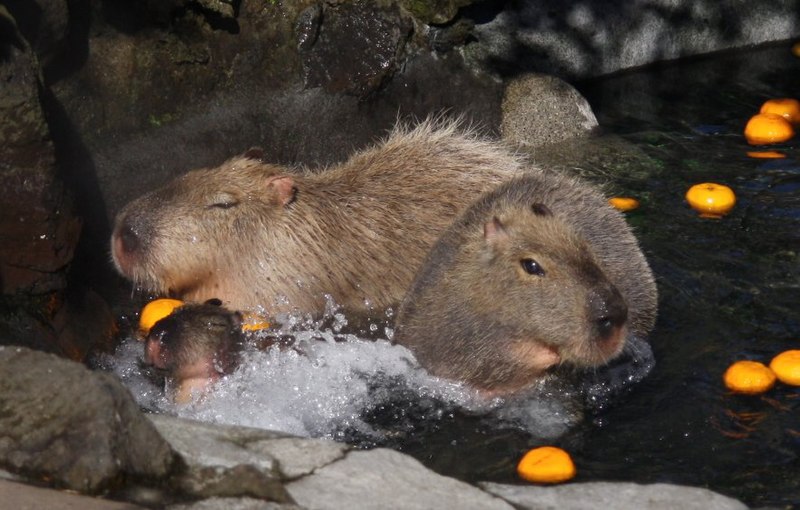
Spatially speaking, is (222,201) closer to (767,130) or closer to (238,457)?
(238,457)

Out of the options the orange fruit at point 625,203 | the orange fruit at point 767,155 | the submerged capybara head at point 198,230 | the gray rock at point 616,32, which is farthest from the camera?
the gray rock at point 616,32

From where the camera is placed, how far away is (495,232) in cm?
520

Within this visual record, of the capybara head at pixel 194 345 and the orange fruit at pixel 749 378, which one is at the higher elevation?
the orange fruit at pixel 749 378

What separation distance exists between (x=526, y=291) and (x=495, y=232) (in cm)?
36

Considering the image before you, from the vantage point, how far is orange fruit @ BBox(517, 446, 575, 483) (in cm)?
455

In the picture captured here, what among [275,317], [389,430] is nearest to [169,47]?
[275,317]

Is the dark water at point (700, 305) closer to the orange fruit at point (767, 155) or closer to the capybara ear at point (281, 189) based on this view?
the orange fruit at point (767, 155)

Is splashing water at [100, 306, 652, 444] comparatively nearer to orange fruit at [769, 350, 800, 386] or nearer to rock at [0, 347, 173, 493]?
orange fruit at [769, 350, 800, 386]

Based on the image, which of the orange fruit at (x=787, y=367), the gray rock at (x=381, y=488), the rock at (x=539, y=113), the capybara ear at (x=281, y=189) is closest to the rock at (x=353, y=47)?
the rock at (x=539, y=113)

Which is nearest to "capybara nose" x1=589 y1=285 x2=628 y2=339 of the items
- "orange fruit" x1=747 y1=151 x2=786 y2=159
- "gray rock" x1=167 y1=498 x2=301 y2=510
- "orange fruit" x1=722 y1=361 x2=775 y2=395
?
"orange fruit" x1=722 y1=361 x2=775 y2=395

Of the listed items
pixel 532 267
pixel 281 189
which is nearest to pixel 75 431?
pixel 532 267

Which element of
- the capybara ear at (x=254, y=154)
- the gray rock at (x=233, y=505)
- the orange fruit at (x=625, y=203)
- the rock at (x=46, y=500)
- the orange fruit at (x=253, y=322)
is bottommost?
the orange fruit at (x=253, y=322)

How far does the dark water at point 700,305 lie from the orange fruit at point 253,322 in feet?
4.07

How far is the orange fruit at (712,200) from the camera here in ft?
22.8
